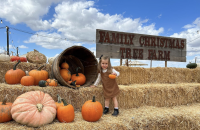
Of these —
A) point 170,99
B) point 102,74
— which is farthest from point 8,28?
point 170,99

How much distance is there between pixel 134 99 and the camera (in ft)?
12.6

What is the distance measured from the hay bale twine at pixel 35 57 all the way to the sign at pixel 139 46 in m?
2.08

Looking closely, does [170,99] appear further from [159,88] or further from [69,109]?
[69,109]

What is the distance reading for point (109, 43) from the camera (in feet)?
19.4

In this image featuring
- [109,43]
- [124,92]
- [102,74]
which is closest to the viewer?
[102,74]

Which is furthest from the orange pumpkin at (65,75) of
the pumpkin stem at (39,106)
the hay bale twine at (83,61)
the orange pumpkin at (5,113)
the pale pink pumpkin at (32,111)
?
the orange pumpkin at (5,113)

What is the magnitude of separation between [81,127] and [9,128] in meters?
1.06

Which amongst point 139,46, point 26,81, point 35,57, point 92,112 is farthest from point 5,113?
point 139,46

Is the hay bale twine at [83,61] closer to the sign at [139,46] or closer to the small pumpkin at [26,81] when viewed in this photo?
the small pumpkin at [26,81]

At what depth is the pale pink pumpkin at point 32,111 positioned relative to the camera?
7.31ft

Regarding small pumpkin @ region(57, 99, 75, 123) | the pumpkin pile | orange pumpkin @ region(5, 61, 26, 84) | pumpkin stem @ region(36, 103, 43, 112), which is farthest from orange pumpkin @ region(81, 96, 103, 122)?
orange pumpkin @ region(5, 61, 26, 84)

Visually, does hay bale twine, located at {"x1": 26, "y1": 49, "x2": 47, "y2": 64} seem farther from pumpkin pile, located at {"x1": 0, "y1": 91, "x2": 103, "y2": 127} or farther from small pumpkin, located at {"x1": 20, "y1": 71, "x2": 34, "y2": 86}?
pumpkin pile, located at {"x1": 0, "y1": 91, "x2": 103, "y2": 127}

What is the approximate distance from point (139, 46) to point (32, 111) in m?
5.29

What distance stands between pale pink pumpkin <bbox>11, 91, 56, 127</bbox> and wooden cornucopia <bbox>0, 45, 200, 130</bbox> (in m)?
0.06
